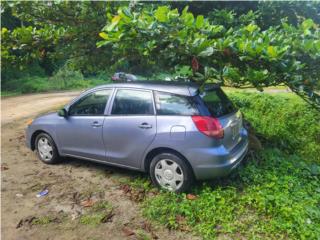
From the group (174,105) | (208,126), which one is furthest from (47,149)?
(208,126)

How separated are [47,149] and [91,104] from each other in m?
1.32

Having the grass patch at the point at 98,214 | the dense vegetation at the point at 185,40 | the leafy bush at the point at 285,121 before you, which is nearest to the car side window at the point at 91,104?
the dense vegetation at the point at 185,40

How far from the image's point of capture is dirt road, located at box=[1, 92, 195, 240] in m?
3.64

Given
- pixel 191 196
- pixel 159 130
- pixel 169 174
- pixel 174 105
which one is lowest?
pixel 191 196

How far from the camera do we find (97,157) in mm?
5070

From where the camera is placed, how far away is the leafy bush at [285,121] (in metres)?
6.75

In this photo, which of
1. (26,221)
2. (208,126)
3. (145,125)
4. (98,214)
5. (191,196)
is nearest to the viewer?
(26,221)

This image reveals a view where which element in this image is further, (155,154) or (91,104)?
(91,104)

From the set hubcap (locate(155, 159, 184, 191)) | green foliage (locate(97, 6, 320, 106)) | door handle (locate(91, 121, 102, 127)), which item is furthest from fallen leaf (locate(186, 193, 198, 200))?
door handle (locate(91, 121, 102, 127))

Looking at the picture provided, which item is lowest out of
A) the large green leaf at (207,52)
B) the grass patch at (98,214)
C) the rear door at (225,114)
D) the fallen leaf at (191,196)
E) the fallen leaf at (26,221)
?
the fallen leaf at (191,196)

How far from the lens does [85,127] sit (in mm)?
5094

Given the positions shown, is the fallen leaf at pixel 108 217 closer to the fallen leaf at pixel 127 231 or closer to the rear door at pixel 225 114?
the fallen leaf at pixel 127 231

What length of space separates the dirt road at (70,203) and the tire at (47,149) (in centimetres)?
11

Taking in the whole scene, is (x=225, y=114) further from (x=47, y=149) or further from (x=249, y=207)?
(x=47, y=149)
